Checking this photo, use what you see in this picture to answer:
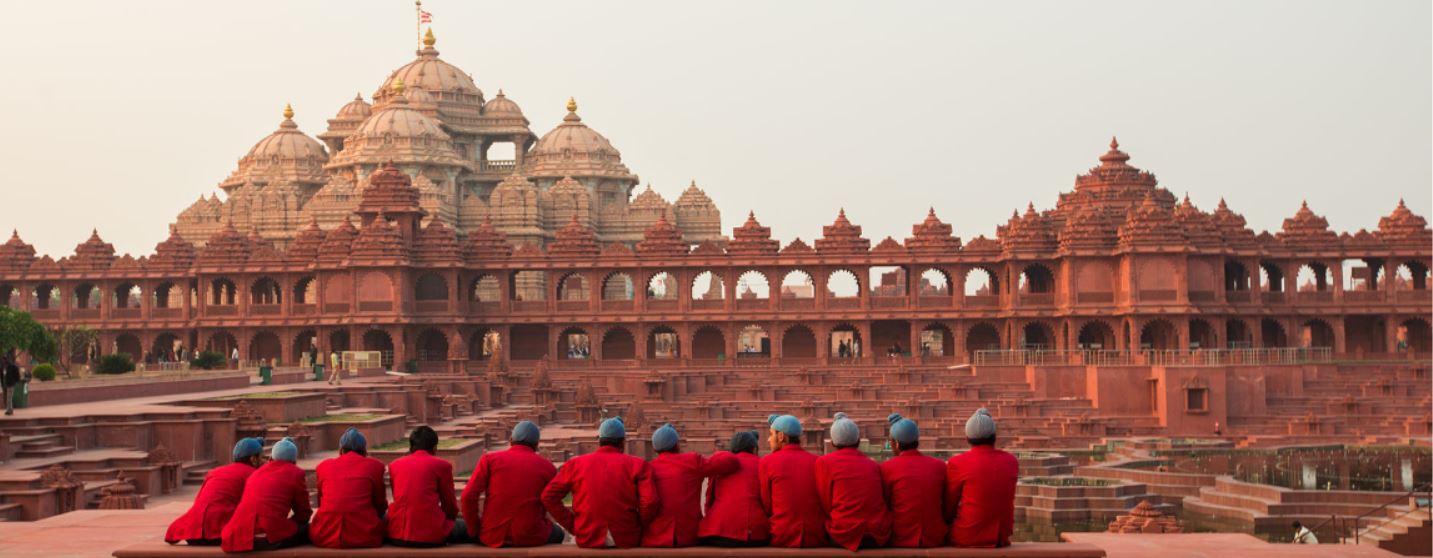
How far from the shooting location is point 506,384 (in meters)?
46.3

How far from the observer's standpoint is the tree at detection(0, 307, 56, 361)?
3481cm

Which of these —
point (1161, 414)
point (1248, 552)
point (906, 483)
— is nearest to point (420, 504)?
point (906, 483)

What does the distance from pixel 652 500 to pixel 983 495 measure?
2158 mm

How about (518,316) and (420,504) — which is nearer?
(420,504)

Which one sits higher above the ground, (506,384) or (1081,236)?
(1081,236)

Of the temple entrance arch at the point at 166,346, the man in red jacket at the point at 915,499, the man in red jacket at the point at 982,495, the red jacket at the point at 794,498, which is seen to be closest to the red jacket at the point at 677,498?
the red jacket at the point at 794,498

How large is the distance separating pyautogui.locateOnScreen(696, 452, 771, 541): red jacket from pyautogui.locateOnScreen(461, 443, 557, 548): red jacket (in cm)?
111

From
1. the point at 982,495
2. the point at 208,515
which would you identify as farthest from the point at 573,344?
the point at 982,495

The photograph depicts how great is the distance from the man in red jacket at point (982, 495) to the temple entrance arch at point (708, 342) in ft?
150

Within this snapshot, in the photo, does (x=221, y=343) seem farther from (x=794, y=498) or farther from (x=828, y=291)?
(x=794, y=498)

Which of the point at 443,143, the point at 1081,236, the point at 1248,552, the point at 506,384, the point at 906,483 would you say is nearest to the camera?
the point at 906,483

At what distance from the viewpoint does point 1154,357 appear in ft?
140

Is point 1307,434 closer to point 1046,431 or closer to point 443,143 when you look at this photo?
point 1046,431

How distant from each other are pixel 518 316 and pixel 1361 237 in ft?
90.8
